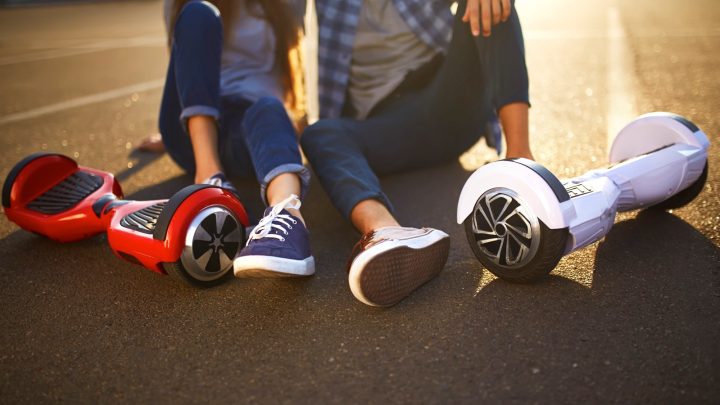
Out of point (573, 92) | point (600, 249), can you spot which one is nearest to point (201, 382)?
point (600, 249)

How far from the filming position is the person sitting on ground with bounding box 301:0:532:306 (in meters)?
1.72

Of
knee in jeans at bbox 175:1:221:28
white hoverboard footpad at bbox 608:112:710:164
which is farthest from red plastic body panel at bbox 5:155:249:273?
white hoverboard footpad at bbox 608:112:710:164

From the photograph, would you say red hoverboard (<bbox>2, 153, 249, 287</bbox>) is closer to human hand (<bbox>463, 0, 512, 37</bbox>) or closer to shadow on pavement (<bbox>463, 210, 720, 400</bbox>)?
shadow on pavement (<bbox>463, 210, 720, 400</bbox>)

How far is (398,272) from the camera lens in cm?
166

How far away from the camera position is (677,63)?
201 inches

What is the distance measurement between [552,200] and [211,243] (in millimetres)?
943

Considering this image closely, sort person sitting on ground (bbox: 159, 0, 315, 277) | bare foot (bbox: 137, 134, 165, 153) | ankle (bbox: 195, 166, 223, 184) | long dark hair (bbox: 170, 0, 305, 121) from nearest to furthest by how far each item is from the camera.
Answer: person sitting on ground (bbox: 159, 0, 315, 277) → ankle (bbox: 195, 166, 223, 184) → long dark hair (bbox: 170, 0, 305, 121) → bare foot (bbox: 137, 134, 165, 153)

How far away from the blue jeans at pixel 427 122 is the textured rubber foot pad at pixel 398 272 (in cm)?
30

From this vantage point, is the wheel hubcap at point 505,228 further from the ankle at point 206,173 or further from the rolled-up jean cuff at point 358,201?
the ankle at point 206,173

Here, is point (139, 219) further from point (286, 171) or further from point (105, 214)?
point (286, 171)

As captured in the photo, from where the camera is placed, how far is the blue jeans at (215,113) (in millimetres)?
2096

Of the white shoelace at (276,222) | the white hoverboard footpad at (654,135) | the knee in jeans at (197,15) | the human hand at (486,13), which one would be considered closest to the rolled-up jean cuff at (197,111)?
the knee in jeans at (197,15)

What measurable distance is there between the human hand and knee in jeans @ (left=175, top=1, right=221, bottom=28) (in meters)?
1.00

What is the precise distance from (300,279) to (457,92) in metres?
0.97
